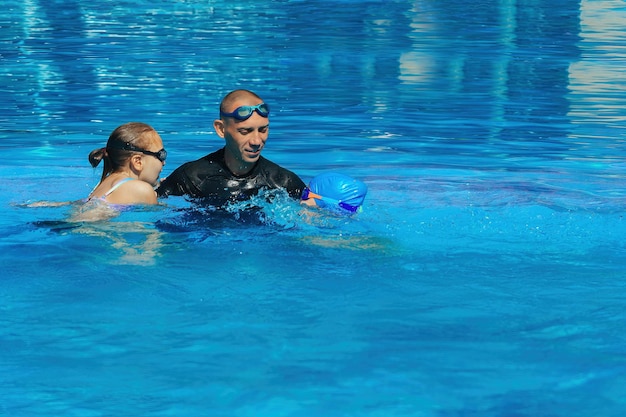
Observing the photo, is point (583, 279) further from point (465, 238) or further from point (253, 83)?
point (253, 83)

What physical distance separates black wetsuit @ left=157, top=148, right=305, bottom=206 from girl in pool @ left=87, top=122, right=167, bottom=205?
0.17 metres

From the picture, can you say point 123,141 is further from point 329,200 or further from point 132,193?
point 329,200

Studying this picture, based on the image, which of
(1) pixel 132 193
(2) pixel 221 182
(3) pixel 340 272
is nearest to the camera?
(3) pixel 340 272

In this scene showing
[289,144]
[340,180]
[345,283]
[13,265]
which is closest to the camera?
[345,283]

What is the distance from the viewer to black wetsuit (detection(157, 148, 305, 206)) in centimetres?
674

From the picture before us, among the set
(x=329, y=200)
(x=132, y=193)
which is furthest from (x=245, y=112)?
(x=132, y=193)

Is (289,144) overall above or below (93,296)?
below

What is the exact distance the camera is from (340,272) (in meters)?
5.79

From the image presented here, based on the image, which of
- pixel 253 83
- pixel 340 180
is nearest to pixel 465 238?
pixel 340 180

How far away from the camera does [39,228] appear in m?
6.64

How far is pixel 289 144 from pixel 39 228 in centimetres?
456

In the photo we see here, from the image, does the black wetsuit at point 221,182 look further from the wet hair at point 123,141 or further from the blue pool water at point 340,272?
the wet hair at point 123,141

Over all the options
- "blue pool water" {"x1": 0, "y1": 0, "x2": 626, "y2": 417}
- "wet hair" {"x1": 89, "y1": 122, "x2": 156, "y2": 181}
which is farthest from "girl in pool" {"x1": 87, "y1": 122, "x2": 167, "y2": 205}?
"blue pool water" {"x1": 0, "y1": 0, "x2": 626, "y2": 417}

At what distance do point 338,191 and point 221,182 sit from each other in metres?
0.79
